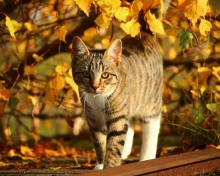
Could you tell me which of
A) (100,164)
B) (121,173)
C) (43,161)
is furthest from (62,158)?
(121,173)

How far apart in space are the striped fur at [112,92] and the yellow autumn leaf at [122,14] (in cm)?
48

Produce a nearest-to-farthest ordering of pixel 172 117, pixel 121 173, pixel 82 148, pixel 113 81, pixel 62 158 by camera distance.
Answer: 1. pixel 121 173
2. pixel 113 81
3. pixel 62 158
4. pixel 172 117
5. pixel 82 148

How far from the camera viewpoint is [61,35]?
199 inches

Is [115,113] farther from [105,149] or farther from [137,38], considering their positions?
[137,38]

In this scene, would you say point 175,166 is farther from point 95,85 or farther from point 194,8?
point 194,8

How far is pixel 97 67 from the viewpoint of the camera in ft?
15.7

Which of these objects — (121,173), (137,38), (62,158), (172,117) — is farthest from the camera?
(172,117)

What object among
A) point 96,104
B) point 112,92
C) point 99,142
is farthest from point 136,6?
point 99,142

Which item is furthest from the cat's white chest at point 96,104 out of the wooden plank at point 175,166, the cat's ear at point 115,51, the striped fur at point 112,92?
the wooden plank at point 175,166

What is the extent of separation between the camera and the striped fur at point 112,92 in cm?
480

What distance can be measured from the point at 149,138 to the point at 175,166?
1.11m

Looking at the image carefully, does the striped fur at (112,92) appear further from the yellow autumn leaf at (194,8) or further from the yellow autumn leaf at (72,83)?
the yellow autumn leaf at (194,8)

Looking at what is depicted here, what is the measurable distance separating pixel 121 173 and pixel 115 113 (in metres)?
0.94

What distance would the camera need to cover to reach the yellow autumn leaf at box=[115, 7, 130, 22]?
4262 mm
